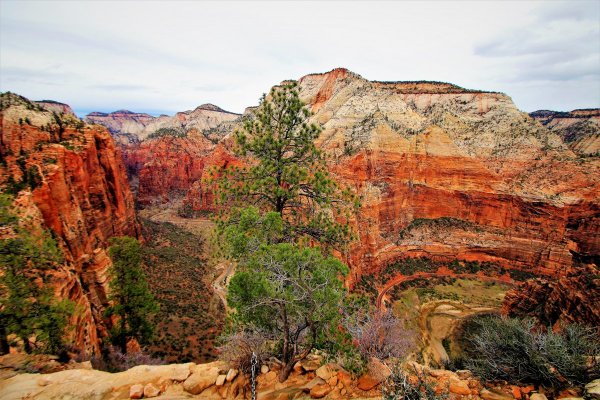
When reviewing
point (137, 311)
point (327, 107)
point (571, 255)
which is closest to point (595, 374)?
point (137, 311)

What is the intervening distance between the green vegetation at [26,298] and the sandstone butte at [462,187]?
2979 centimetres

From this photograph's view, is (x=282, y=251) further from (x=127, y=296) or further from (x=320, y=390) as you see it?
(x=127, y=296)

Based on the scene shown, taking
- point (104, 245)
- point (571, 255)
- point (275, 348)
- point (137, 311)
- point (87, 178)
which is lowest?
point (571, 255)

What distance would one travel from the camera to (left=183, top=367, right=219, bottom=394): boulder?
7.53m

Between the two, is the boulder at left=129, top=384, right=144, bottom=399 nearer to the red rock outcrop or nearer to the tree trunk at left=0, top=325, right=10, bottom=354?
the tree trunk at left=0, top=325, right=10, bottom=354

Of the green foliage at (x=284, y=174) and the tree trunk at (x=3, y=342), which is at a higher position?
the green foliage at (x=284, y=174)

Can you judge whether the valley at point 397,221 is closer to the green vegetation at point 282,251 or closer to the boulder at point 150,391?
the boulder at point 150,391

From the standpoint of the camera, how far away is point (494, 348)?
9320mm

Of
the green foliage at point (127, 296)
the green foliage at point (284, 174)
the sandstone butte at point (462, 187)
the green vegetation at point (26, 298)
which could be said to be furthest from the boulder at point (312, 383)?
the sandstone butte at point (462, 187)

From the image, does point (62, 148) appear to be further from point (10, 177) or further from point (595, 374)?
point (595, 374)

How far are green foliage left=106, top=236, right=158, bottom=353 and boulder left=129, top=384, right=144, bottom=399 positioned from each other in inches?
577

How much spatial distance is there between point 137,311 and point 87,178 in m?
18.1

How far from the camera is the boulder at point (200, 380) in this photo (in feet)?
24.7

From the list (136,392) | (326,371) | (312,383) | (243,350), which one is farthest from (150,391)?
(326,371)
